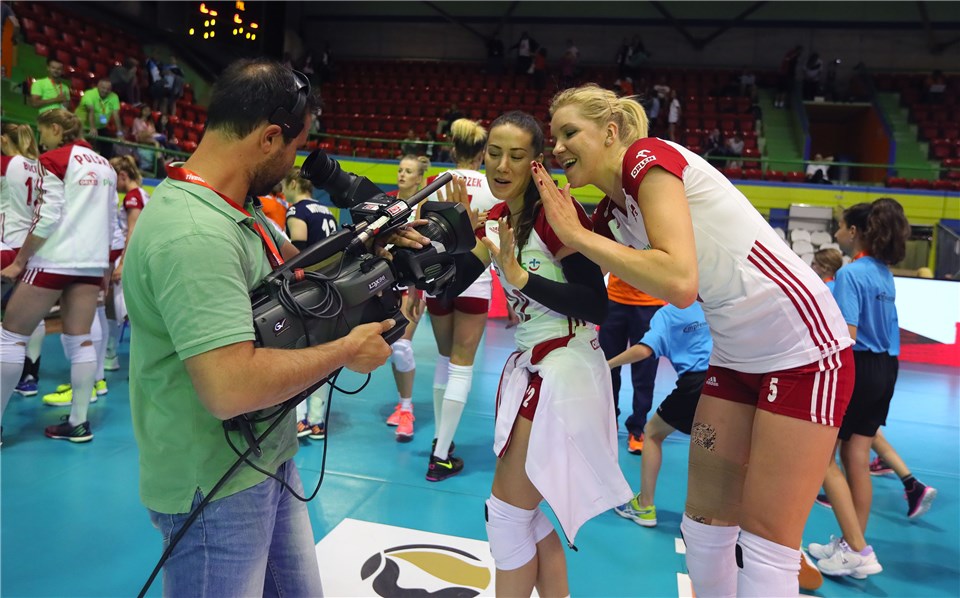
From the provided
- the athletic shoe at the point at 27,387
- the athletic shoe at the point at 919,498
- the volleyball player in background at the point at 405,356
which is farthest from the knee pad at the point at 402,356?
the athletic shoe at the point at 919,498

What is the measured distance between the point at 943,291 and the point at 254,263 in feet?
30.2

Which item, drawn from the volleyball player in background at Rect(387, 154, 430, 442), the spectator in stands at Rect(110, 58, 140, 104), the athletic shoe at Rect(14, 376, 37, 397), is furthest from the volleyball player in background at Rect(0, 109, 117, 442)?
the spectator in stands at Rect(110, 58, 140, 104)

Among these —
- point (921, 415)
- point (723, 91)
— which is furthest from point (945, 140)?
point (921, 415)

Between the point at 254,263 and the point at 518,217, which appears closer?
the point at 254,263

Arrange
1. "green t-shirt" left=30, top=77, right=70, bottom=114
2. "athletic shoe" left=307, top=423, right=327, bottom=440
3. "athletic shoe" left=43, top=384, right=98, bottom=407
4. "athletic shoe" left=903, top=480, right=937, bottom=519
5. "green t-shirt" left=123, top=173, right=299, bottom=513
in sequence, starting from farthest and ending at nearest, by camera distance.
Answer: "green t-shirt" left=30, top=77, right=70, bottom=114 < "athletic shoe" left=43, top=384, right=98, bottom=407 < "athletic shoe" left=307, top=423, right=327, bottom=440 < "athletic shoe" left=903, top=480, right=937, bottom=519 < "green t-shirt" left=123, top=173, right=299, bottom=513

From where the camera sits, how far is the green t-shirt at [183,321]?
1199 millimetres

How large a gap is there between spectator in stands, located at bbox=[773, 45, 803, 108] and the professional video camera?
18949 mm

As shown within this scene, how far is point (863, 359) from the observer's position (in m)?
3.10

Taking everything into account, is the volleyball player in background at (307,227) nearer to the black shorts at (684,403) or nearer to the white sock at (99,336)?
the white sock at (99,336)

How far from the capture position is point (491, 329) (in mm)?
9086

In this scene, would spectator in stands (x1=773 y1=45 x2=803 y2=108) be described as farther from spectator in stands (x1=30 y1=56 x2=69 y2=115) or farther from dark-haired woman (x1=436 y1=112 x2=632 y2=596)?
dark-haired woman (x1=436 y1=112 x2=632 y2=596)

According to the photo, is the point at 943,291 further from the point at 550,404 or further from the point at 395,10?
the point at 395,10

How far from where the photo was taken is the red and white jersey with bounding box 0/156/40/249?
12.9ft

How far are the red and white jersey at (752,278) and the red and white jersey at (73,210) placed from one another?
351 cm
